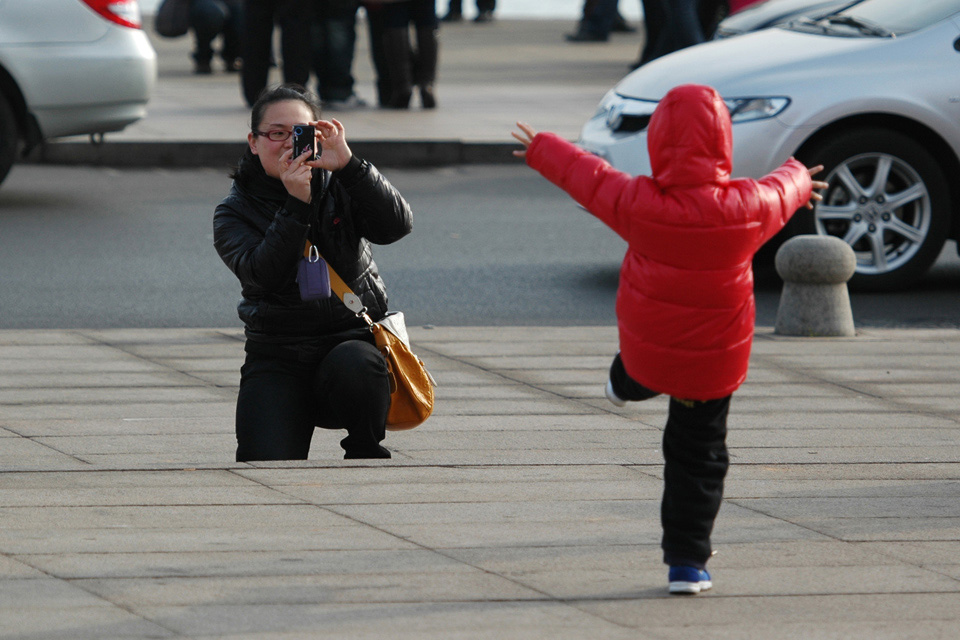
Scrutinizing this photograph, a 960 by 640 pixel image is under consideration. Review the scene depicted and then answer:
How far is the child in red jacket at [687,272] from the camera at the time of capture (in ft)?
11.2

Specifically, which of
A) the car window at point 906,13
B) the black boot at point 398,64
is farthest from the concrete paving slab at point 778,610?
the black boot at point 398,64

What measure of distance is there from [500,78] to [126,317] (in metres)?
11.8

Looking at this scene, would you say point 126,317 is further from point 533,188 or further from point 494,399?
point 533,188

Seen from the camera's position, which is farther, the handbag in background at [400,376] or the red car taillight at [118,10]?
the red car taillight at [118,10]

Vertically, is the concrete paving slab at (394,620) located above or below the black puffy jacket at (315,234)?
below

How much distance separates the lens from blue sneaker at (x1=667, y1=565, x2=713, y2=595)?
353 centimetres

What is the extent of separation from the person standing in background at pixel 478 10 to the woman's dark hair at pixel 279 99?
23.3m

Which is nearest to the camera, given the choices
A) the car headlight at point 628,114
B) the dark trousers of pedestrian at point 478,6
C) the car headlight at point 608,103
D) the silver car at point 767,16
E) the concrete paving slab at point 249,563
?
the concrete paving slab at point 249,563

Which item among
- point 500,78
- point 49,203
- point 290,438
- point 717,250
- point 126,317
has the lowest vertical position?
point 500,78

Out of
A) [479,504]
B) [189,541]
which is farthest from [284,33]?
[189,541]

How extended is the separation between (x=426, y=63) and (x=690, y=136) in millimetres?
12019

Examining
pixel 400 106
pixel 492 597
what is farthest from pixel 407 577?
pixel 400 106

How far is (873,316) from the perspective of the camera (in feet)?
25.2

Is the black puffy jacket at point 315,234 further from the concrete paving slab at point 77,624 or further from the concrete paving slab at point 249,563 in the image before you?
the concrete paving slab at point 77,624
